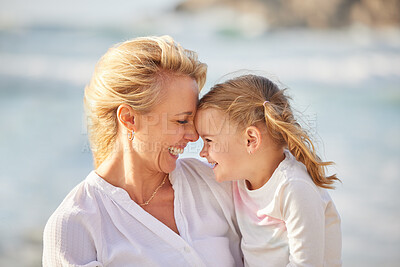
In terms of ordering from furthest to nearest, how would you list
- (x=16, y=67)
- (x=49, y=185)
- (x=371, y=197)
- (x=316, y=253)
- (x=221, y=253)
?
(x=16, y=67) < (x=49, y=185) < (x=371, y=197) < (x=221, y=253) < (x=316, y=253)

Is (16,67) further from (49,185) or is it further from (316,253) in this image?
(316,253)

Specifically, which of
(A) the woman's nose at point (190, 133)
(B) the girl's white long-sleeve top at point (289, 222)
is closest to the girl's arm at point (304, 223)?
(B) the girl's white long-sleeve top at point (289, 222)

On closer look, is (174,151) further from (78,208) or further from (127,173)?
(78,208)

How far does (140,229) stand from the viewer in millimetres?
1710

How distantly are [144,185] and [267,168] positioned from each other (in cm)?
50

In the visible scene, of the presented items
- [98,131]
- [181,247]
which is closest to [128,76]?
[98,131]

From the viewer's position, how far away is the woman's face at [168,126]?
1746mm

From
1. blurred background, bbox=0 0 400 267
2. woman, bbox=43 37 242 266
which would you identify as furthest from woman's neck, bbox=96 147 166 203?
blurred background, bbox=0 0 400 267

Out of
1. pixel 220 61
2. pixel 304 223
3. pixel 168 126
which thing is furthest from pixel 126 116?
pixel 220 61

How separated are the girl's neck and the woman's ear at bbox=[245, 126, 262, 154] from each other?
31mm

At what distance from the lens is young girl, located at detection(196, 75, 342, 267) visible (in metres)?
1.66

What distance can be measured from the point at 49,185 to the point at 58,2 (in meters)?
4.26

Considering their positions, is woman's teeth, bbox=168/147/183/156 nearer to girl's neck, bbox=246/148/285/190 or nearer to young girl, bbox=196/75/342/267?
young girl, bbox=196/75/342/267

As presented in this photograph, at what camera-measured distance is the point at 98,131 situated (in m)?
1.88
